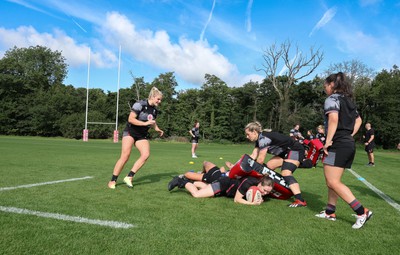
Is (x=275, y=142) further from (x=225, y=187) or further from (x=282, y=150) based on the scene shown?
(x=225, y=187)

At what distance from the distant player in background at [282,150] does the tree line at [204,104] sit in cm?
4736

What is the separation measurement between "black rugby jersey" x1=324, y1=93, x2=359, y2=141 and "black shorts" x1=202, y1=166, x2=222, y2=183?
2.43 metres

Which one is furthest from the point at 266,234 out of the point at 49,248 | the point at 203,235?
the point at 49,248

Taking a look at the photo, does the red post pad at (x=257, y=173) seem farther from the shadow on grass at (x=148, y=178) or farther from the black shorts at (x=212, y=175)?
the shadow on grass at (x=148, y=178)

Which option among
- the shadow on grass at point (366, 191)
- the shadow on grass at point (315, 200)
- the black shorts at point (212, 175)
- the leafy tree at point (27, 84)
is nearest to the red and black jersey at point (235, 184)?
the black shorts at point (212, 175)

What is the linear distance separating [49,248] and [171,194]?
3.16 metres

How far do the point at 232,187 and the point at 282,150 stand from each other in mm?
1149

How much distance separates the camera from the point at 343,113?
4273mm

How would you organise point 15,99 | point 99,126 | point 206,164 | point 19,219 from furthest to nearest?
point 15,99 → point 99,126 → point 206,164 → point 19,219

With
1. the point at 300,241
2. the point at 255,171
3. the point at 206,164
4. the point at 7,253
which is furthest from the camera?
the point at 206,164

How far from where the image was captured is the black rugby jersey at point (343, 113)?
4.25m

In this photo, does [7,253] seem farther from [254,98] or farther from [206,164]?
[254,98]

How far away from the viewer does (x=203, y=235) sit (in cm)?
352

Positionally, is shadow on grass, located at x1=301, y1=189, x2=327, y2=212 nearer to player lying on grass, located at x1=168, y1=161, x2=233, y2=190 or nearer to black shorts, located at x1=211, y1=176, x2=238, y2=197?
black shorts, located at x1=211, y1=176, x2=238, y2=197
